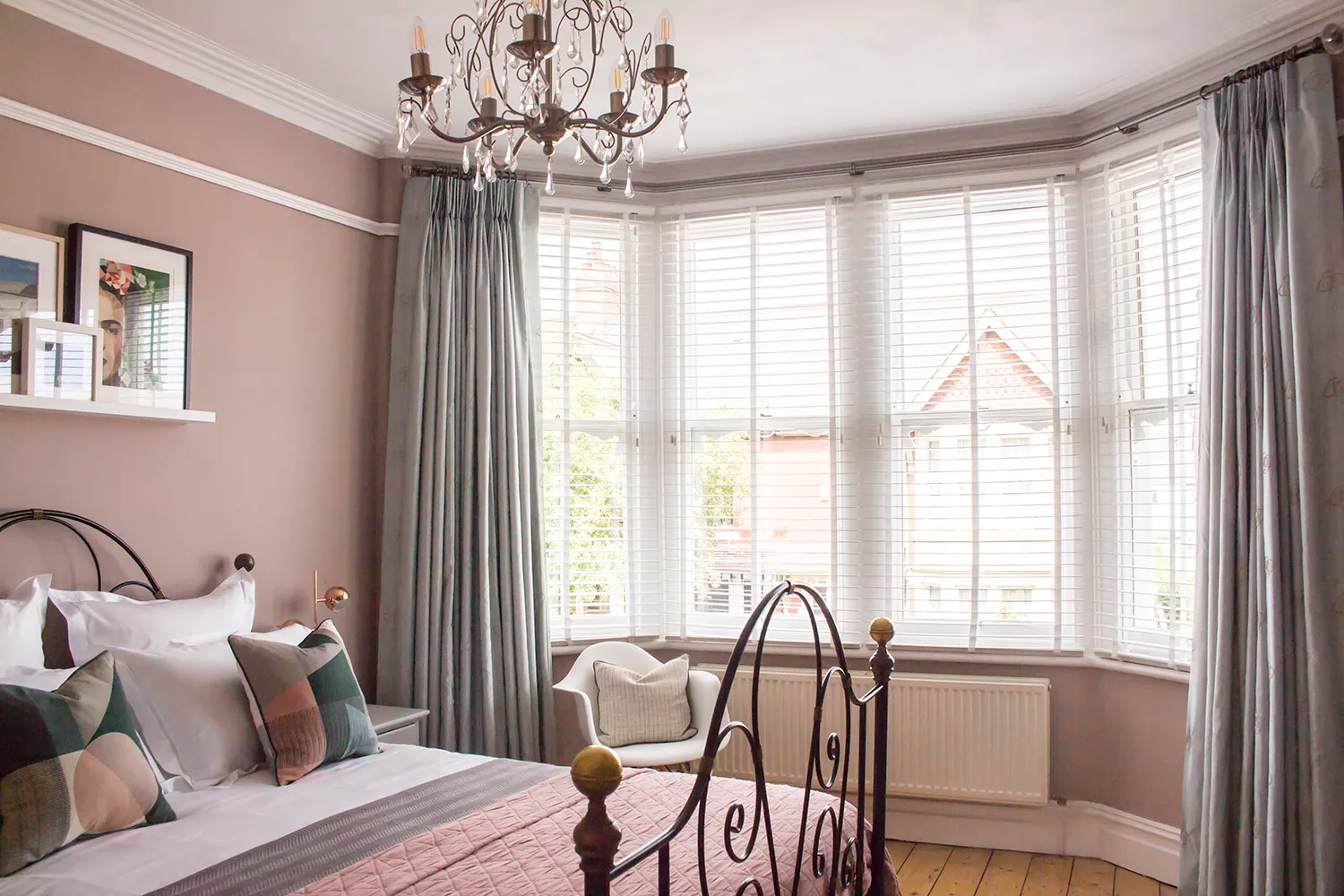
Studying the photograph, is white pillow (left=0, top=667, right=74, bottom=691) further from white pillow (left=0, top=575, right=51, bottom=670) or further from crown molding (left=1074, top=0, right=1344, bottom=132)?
crown molding (left=1074, top=0, right=1344, bottom=132)

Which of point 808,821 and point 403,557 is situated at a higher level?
point 403,557

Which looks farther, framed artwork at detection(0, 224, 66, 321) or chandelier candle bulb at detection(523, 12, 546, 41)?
framed artwork at detection(0, 224, 66, 321)

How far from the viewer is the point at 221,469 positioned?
3082 millimetres

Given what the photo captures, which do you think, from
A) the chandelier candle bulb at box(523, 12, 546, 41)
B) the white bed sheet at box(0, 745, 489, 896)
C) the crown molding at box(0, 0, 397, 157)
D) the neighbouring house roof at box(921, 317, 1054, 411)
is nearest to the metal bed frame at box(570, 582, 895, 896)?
the white bed sheet at box(0, 745, 489, 896)

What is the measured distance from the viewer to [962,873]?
3.36 m

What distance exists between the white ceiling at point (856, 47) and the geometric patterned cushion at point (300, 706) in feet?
6.15

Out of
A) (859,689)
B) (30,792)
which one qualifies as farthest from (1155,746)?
(30,792)

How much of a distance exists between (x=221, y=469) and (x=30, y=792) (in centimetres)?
139

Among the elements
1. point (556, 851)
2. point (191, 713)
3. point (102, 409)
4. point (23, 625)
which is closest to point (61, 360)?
point (102, 409)

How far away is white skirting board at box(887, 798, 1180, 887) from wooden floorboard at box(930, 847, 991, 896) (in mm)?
81

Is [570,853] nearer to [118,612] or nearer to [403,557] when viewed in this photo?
[118,612]

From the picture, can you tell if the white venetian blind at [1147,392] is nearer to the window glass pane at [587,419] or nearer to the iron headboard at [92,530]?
the window glass pane at [587,419]

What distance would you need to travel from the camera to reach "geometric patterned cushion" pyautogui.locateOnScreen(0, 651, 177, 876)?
6.04 feet

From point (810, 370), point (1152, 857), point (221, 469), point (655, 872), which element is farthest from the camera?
point (810, 370)
